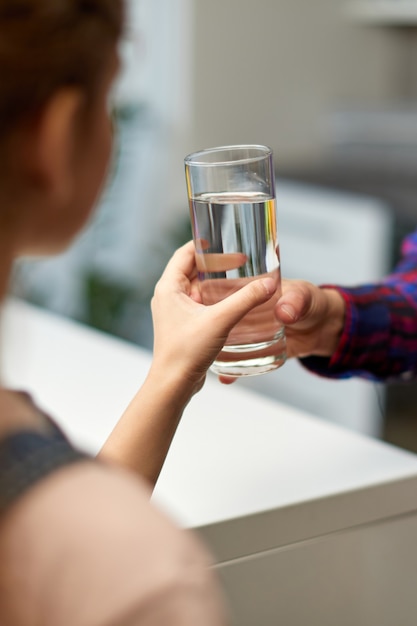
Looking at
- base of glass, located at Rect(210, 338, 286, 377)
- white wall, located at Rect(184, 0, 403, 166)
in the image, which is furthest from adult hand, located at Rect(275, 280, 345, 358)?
white wall, located at Rect(184, 0, 403, 166)

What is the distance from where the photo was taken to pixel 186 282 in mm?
968

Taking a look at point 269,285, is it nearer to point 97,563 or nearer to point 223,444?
point 223,444

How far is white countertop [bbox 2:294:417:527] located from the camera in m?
0.93

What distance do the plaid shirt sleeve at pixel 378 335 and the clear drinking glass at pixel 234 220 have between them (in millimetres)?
361

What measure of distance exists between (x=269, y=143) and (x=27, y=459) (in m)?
3.12

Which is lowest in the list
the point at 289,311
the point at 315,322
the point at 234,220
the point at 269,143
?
the point at 269,143

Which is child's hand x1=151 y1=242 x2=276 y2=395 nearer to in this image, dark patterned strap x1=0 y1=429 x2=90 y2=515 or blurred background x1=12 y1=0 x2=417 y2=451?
dark patterned strap x1=0 y1=429 x2=90 y2=515

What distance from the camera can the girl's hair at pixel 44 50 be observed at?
519 millimetres

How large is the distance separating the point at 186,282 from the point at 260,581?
0.29m

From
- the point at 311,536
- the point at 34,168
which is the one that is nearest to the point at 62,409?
the point at 311,536

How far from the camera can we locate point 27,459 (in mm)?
505

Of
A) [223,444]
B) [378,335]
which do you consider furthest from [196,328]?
[378,335]

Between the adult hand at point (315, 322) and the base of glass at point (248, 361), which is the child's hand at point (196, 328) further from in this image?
the adult hand at point (315, 322)

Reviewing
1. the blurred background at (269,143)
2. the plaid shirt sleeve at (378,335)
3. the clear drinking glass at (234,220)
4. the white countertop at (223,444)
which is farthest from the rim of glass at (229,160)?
the blurred background at (269,143)
